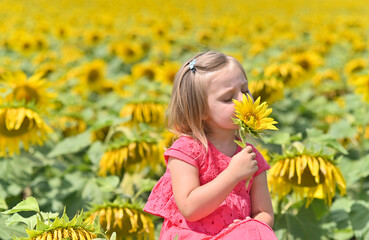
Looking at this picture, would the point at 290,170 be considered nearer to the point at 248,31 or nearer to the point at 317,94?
the point at 317,94

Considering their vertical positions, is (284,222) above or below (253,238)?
below

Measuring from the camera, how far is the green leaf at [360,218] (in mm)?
1814

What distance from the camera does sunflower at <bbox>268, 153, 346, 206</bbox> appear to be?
5.36ft

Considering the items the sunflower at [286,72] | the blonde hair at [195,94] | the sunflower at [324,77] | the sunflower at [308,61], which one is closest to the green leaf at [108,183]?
the blonde hair at [195,94]

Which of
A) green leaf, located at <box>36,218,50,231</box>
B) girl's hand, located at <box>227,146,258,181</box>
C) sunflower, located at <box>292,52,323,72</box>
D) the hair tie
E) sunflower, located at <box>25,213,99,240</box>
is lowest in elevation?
sunflower, located at <box>292,52,323,72</box>

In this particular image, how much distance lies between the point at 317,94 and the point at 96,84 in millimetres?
1649

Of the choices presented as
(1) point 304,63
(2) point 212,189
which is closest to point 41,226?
(2) point 212,189

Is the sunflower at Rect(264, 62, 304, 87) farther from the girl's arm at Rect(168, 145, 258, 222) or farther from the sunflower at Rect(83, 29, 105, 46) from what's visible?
the sunflower at Rect(83, 29, 105, 46)

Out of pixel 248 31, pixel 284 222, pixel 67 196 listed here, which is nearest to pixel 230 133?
pixel 284 222

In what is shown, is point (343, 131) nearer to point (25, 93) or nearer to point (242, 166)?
point (242, 166)

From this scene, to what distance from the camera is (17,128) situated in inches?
78.1

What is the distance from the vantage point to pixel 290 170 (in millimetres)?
1641

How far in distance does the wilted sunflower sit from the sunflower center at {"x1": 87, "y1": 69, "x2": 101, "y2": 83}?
238cm

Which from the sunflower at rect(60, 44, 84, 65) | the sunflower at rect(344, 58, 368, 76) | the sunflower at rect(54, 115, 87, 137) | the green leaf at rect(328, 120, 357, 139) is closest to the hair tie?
the green leaf at rect(328, 120, 357, 139)
